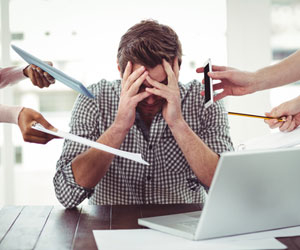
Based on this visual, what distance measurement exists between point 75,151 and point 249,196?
0.82m

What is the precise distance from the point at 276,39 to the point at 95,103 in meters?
2.16

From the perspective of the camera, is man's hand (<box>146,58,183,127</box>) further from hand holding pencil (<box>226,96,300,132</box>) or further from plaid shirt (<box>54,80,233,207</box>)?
hand holding pencil (<box>226,96,300,132</box>)

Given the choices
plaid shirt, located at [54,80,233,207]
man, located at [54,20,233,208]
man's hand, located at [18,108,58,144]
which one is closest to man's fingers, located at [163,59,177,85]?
man, located at [54,20,233,208]

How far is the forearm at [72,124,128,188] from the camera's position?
4.58ft

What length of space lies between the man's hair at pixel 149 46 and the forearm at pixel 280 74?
0.33 m

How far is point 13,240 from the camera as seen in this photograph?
3.04 feet

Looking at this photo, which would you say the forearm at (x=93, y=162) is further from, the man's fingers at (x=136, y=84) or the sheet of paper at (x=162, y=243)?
the sheet of paper at (x=162, y=243)

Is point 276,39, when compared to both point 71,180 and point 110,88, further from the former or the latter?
point 71,180

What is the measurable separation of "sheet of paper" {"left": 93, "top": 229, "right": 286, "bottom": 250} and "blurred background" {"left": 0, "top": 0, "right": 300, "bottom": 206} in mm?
2361

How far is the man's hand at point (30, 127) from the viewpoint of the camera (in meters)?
0.95

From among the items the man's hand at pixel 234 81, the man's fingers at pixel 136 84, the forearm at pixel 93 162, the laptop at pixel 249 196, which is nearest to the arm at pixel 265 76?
the man's hand at pixel 234 81

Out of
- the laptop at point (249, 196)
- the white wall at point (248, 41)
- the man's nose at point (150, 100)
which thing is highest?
the white wall at point (248, 41)

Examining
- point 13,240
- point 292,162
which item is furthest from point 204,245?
point 13,240

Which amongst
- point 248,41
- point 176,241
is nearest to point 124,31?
point 248,41
